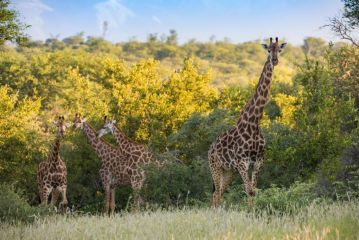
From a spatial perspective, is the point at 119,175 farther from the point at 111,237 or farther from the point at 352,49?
the point at 352,49

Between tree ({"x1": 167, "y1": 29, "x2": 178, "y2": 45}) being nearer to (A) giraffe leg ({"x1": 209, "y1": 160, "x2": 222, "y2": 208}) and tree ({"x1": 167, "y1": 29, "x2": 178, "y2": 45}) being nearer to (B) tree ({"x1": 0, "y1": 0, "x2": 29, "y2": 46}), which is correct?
(B) tree ({"x1": 0, "y1": 0, "x2": 29, "y2": 46})

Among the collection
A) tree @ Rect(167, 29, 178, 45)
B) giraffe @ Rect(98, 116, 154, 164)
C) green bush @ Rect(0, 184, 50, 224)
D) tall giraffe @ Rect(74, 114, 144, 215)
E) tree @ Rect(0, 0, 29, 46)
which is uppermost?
tree @ Rect(167, 29, 178, 45)

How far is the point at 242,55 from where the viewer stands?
131750mm

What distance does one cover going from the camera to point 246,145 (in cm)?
1484

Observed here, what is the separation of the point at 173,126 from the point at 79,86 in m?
12.9

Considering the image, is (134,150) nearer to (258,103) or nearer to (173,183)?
(173,183)

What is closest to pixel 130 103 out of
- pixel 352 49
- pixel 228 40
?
pixel 352 49

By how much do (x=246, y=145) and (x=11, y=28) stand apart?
874 cm

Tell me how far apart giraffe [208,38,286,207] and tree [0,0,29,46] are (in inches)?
297

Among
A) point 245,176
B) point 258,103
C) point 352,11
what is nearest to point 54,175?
point 245,176

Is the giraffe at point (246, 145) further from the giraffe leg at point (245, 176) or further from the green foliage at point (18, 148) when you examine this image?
the green foliage at point (18, 148)

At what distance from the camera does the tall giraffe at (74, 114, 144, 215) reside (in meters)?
18.5

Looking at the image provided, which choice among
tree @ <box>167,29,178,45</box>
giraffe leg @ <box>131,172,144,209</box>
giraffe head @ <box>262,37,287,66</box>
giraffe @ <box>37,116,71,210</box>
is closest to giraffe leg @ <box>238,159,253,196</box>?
giraffe head @ <box>262,37,287,66</box>

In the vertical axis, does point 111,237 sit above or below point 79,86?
below
